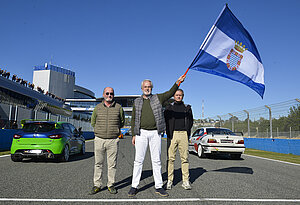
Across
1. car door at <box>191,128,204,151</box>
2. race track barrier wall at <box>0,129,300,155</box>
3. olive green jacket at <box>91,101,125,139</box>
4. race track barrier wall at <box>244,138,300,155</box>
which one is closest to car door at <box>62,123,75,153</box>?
race track barrier wall at <box>0,129,300,155</box>

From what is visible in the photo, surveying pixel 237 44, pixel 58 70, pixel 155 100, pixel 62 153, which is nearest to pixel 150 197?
pixel 155 100

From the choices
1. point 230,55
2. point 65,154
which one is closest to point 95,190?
point 230,55

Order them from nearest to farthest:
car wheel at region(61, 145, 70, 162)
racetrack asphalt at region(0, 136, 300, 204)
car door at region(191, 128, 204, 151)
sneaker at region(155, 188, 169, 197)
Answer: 1. racetrack asphalt at region(0, 136, 300, 204)
2. sneaker at region(155, 188, 169, 197)
3. car wheel at region(61, 145, 70, 162)
4. car door at region(191, 128, 204, 151)

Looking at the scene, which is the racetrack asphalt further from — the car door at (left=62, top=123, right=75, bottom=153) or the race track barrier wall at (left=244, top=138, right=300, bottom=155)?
the race track barrier wall at (left=244, top=138, right=300, bottom=155)

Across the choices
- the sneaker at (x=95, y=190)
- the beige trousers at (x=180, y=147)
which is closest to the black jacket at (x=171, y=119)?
the beige trousers at (x=180, y=147)

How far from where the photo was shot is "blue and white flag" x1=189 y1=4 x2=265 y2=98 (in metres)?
5.98

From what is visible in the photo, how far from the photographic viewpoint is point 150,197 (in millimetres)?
4301

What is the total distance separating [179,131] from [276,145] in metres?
12.5

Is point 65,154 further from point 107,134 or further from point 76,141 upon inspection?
point 107,134

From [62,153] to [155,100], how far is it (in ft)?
17.4

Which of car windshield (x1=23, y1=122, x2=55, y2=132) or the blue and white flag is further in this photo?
car windshield (x1=23, y1=122, x2=55, y2=132)

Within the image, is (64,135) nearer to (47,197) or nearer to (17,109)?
(47,197)

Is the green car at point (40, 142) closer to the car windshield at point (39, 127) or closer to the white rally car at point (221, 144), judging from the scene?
the car windshield at point (39, 127)

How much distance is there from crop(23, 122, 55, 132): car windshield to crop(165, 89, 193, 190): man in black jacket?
16.8 feet
